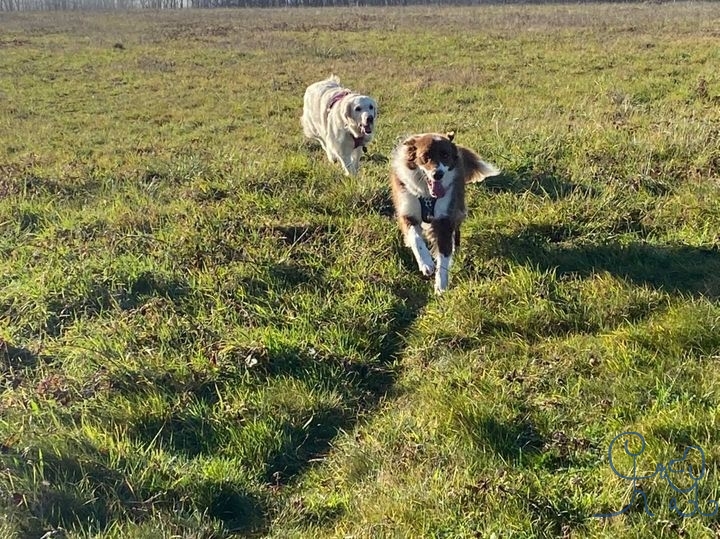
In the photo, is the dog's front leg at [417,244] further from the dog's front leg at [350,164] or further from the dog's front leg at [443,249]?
the dog's front leg at [350,164]

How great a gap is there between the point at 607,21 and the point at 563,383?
88.9ft

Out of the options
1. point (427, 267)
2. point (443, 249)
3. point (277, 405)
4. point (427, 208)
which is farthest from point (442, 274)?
point (277, 405)

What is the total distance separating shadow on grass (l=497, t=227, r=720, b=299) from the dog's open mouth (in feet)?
2.18

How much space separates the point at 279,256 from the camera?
5.20 metres

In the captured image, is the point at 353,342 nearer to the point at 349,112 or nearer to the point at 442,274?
the point at 442,274

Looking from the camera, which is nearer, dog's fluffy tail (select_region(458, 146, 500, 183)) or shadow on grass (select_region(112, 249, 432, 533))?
shadow on grass (select_region(112, 249, 432, 533))

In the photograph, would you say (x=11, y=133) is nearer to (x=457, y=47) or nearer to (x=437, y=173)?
(x=437, y=173)

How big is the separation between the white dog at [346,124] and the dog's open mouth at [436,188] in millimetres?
2335

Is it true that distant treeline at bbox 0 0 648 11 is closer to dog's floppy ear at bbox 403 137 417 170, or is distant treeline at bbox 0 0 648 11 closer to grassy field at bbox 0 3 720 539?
grassy field at bbox 0 3 720 539

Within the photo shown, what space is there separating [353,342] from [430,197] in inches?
65.2

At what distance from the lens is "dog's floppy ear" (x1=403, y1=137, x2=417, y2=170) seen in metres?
5.39

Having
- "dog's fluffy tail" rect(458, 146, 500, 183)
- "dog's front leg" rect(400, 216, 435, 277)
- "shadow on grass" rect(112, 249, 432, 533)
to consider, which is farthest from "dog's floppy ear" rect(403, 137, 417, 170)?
"shadow on grass" rect(112, 249, 432, 533)

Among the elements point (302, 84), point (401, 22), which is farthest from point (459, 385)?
point (401, 22)

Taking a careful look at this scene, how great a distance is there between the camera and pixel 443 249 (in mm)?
5043
